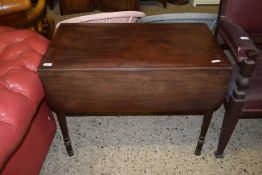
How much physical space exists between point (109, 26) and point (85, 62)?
38cm

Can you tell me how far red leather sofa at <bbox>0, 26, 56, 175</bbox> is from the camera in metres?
0.98

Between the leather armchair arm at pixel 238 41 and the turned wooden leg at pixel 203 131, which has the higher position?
the leather armchair arm at pixel 238 41

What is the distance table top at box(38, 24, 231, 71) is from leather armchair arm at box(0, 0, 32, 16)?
1.35ft

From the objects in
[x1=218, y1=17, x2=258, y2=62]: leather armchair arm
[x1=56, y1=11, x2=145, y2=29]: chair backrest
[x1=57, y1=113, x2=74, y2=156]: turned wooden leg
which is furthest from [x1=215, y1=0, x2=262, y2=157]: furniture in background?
[x1=57, y1=113, x2=74, y2=156]: turned wooden leg

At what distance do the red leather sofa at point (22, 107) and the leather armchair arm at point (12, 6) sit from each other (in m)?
0.17

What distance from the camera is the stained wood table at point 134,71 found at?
43.6 inches

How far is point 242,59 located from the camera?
1.16 m

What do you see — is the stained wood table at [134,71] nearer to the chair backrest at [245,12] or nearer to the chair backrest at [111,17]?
the chair backrest at [111,17]

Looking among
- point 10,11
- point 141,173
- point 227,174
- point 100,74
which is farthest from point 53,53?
point 227,174

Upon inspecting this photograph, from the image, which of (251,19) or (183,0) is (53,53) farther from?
(183,0)

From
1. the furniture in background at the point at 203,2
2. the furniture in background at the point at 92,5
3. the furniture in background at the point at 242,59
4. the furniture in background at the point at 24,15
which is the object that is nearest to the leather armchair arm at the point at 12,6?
the furniture in background at the point at 24,15

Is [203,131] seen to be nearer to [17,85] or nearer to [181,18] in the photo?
[181,18]

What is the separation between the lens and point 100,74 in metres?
1.11

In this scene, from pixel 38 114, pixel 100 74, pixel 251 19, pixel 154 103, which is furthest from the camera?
pixel 251 19
